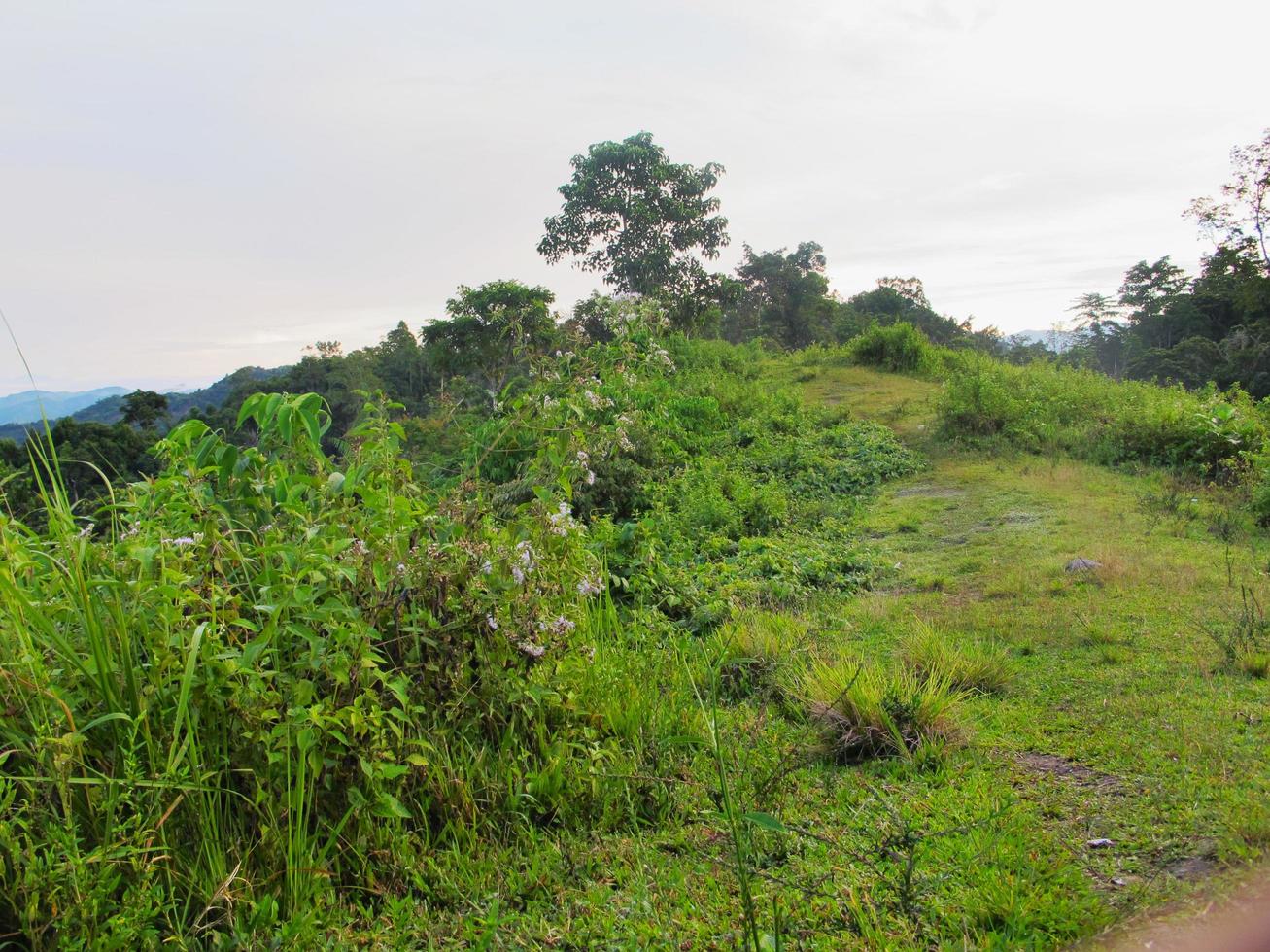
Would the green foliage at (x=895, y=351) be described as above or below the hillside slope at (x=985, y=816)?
above

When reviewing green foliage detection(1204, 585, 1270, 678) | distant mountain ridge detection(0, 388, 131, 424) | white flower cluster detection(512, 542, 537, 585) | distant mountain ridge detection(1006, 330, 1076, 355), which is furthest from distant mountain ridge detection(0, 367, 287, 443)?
distant mountain ridge detection(1006, 330, 1076, 355)

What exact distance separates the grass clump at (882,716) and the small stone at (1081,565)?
222 centimetres

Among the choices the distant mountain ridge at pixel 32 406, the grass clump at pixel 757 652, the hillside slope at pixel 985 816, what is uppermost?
the distant mountain ridge at pixel 32 406

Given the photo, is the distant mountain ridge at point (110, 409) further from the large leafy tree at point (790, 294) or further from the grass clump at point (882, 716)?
the large leafy tree at point (790, 294)

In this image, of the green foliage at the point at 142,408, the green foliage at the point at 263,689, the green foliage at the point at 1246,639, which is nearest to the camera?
the green foliage at the point at 263,689

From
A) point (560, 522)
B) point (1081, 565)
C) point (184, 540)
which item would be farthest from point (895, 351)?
point (184, 540)

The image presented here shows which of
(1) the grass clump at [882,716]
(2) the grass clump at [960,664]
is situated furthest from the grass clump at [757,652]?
(2) the grass clump at [960,664]

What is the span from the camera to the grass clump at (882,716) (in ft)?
8.56

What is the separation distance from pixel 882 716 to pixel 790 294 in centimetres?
2943

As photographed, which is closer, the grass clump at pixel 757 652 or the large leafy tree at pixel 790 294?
the grass clump at pixel 757 652

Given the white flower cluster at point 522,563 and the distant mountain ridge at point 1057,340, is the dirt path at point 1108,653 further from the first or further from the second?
the distant mountain ridge at point 1057,340

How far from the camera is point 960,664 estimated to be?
3.11 meters

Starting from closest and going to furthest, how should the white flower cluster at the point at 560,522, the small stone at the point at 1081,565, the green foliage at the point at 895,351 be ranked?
the white flower cluster at the point at 560,522, the small stone at the point at 1081,565, the green foliage at the point at 895,351

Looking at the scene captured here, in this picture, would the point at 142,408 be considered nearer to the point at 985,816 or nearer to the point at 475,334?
the point at 985,816
